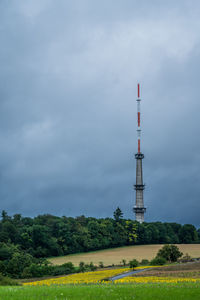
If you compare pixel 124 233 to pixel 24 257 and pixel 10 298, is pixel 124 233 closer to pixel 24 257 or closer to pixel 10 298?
pixel 24 257

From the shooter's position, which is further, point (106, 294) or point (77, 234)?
point (77, 234)

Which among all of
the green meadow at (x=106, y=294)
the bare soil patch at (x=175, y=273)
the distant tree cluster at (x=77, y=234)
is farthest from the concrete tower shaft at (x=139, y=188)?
the green meadow at (x=106, y=294)

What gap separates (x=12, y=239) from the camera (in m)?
110

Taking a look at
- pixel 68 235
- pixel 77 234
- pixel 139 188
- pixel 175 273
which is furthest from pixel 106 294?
pixel 139 188

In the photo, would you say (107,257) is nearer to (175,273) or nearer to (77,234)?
(77,234)

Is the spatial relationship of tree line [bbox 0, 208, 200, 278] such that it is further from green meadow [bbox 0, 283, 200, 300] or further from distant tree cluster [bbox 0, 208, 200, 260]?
green meadow [bbox 0, 283, 200, 300]

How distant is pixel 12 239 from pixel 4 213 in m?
22.2

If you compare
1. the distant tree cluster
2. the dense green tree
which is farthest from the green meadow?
the distant tree cluster

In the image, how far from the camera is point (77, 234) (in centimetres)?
12188

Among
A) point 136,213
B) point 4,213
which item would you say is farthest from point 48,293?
point 136,213

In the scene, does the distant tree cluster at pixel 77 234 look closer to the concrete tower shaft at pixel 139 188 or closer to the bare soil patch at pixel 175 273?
the concrete tower shaft at pixel 139 188

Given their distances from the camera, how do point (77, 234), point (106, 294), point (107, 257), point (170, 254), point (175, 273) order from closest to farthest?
point (106, 294) → point (175, 273) → point (170, 254) → point (107, 257) → point (77, 234)

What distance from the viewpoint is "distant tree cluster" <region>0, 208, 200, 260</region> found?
358 feet

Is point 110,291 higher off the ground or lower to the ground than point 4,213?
lower
